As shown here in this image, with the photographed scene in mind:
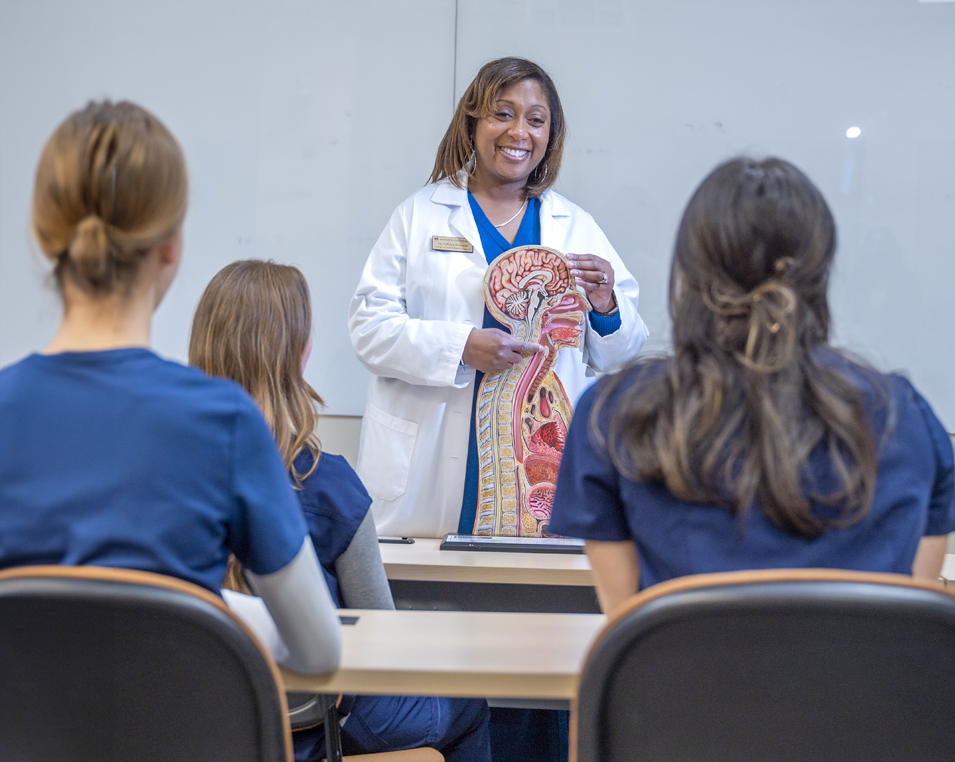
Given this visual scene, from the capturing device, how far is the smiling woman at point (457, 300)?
2293mm

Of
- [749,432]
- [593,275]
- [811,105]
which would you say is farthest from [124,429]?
[811,105]

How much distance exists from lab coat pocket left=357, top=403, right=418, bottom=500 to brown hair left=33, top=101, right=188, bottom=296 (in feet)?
4.95

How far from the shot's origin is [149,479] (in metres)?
0.81

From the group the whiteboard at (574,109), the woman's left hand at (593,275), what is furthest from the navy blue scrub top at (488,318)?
the whiteboard at (574,109)

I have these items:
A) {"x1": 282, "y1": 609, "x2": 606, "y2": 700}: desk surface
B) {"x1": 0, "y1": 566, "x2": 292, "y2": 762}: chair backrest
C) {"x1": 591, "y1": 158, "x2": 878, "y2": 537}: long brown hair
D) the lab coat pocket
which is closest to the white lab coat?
the lab coat pocket

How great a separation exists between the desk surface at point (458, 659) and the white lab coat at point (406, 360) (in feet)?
3.97

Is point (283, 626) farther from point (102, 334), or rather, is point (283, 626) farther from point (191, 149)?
point (191, 149)

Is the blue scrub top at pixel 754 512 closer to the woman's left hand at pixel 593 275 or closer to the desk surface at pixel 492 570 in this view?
the desk surface at pixel 492 570

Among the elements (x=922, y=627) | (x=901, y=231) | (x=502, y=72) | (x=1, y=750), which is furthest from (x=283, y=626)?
(x=901, y=231)

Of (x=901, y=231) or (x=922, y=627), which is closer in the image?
(x=922, y=627)

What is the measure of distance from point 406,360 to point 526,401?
1.18 ft

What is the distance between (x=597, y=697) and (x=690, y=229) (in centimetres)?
54

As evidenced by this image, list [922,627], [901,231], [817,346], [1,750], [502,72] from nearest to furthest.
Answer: [922,627] < [1,750] < [817,346] < [502,72] < [901,231]

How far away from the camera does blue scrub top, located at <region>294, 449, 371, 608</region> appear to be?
1318 millimetres
